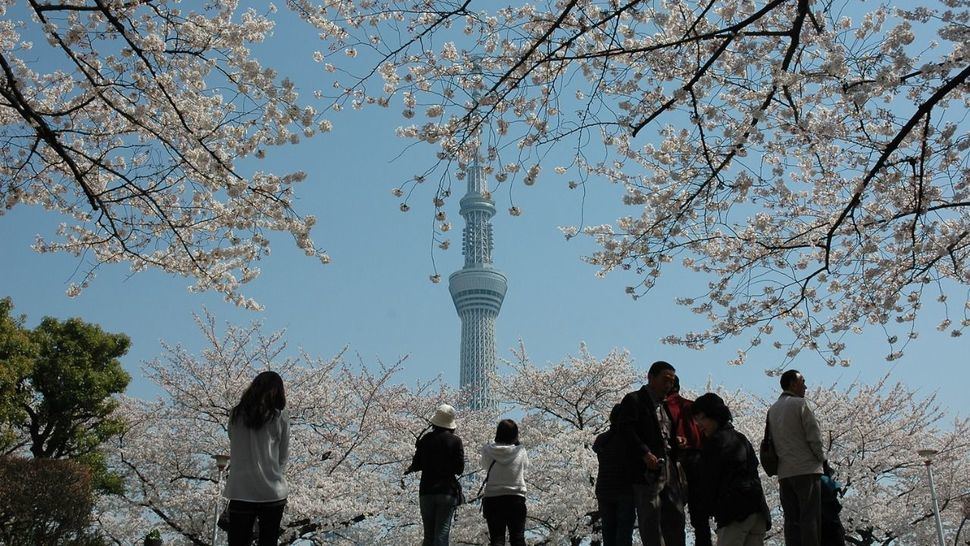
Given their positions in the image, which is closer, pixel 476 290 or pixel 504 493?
pixel 504 493

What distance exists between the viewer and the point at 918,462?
1380 cm

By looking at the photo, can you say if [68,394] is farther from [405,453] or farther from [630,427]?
[630,427]

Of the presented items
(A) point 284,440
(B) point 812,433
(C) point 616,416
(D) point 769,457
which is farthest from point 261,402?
(B) point 812,433

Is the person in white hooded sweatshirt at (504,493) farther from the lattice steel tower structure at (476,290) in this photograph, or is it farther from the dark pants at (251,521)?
the lattice steel tower structure at (476,290)

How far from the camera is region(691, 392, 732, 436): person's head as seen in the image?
152 inches

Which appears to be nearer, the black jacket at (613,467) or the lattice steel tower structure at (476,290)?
the black jacket at (613,467)

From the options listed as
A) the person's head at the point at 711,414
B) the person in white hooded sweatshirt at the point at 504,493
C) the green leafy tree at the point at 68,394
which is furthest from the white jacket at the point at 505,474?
the green leafy tree at the point at 68,394

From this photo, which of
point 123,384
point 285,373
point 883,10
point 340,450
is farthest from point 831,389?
point 123,384

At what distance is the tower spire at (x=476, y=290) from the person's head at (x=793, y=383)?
67.0 meters

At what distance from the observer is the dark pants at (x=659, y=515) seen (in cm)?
380

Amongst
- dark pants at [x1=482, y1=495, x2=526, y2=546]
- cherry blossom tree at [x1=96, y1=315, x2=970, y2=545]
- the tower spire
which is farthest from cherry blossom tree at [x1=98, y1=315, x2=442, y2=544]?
the tower spire

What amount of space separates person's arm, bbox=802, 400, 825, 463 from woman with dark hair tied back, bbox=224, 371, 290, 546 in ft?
8.50

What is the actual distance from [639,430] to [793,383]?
3.12 feet

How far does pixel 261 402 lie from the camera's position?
350 centimetres
